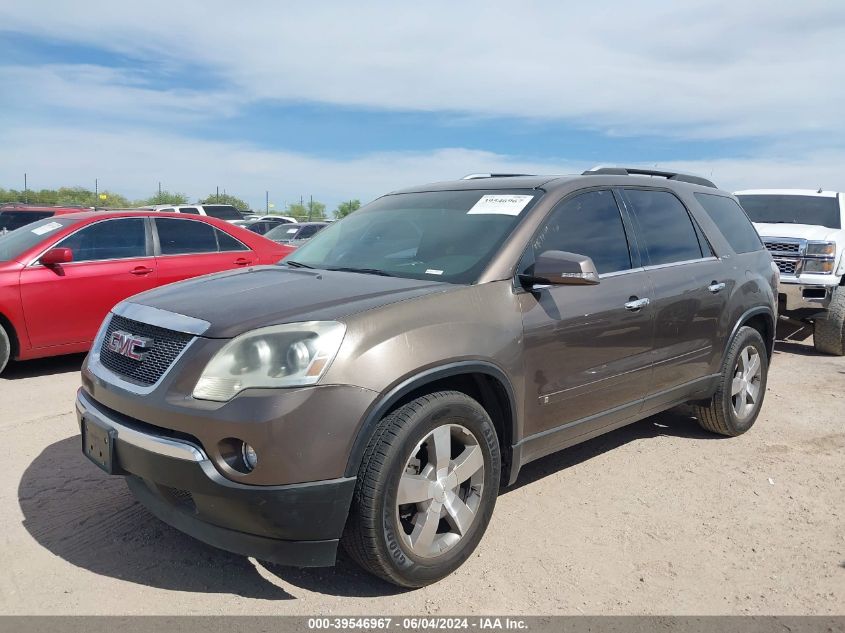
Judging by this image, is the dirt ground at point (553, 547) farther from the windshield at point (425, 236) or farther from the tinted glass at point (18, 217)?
the tinted glass at point (18, 217)

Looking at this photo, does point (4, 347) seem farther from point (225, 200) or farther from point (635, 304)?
point (225, 200)

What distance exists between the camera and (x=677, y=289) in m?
4.14

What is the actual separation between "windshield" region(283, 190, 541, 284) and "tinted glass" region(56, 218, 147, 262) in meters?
3.30

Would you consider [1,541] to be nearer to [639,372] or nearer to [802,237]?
[639,372]

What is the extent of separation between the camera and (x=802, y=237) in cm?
851

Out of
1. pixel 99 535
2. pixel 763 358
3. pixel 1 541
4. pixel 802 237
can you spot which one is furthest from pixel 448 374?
pixel 802 237

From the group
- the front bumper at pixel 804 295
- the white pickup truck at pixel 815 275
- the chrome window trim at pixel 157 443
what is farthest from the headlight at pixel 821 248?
the chrome window trim at pixel 157 443

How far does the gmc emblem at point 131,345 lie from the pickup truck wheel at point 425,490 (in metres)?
1.04

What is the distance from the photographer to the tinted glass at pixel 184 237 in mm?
7145

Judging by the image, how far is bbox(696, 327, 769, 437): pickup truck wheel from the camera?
474 cm

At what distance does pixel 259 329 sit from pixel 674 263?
2.71 m

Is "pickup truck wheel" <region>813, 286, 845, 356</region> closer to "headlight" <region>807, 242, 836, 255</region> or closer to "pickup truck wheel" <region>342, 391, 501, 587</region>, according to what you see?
"headlight" <region>807, 242, 836, 255</region>

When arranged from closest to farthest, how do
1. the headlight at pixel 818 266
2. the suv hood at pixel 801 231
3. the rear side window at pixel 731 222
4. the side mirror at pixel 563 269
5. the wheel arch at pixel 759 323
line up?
the side mirror at pixel 563 269 < the wheel arch at pixel 759 323 < the rear side window at pixel 731 222 < the headlight at pixel 818 266 < the suv hood at pixel 801 231

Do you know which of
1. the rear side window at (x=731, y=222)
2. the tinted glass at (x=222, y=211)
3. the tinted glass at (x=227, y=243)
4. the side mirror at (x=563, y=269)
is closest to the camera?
the side mirror at (x=563, y=269)
